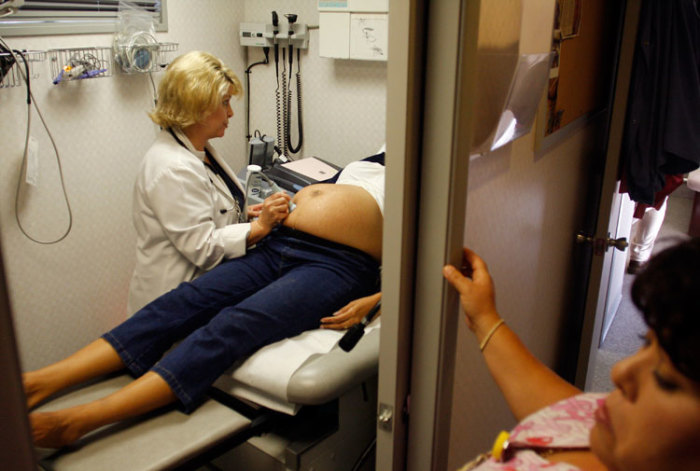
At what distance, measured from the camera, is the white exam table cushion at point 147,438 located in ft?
5.14

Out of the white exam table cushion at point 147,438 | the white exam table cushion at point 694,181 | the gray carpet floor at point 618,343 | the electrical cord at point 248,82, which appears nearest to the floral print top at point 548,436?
the white exam table cushion at point 147,438

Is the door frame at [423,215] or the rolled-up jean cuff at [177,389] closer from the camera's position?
the door frame at [423,215]

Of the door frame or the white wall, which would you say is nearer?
the door frame

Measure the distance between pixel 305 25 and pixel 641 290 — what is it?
9.23 ft

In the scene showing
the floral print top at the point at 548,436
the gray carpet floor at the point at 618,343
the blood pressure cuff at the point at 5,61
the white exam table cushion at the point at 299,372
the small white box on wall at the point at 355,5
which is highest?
the small white box on wall at the point at 355,5

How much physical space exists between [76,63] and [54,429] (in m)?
1.56

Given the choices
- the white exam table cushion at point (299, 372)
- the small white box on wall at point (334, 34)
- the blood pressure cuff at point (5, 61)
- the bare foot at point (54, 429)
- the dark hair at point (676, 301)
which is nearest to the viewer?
the dark hair at point (676, 301)

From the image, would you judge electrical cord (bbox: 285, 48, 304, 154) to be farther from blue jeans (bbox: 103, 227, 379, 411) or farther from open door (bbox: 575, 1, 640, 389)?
open door (bbox: 575, 1, 640, 389)

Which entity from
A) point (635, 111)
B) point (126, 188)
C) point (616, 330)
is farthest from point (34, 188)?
point (616, 330)

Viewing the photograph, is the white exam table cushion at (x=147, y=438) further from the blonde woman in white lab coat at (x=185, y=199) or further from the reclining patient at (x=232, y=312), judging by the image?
the blonde woman in white lab coat at (x=185, y=199)

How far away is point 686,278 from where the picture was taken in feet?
2.21

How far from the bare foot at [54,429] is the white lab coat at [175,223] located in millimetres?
764

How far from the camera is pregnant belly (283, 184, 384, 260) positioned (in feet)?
7.36

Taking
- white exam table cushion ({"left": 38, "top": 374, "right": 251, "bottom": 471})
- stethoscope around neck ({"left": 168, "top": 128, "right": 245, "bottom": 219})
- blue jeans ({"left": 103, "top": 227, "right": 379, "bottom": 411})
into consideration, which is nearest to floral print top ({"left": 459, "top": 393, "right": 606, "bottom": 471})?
white exam table cushion ({"left": 38, "top": 374, "right": 251, "bottom": 471})
